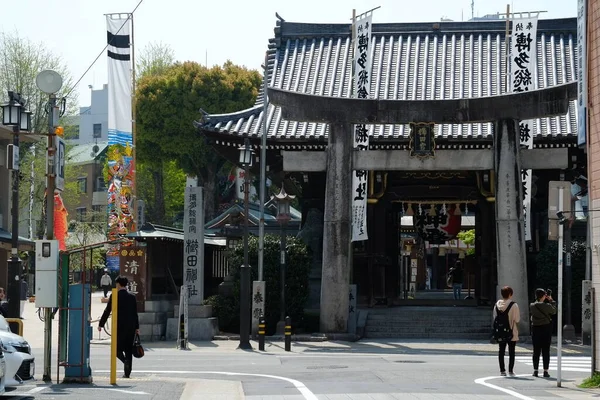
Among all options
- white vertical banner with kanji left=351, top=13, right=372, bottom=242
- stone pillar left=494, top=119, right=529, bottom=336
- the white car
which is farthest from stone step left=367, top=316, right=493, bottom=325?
the white car

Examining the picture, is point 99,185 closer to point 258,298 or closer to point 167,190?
point 167,190

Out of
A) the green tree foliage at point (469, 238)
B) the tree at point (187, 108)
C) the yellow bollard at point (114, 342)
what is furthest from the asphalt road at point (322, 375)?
the tree at point (187, 108)

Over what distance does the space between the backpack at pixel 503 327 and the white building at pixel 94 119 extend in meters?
78.6

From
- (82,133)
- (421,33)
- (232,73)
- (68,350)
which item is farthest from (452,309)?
(82,133)

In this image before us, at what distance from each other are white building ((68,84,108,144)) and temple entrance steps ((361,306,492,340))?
64188mm

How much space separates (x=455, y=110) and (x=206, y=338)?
10.0 meters

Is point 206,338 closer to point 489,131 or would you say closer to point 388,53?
point 489,131

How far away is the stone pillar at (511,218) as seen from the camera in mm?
30234

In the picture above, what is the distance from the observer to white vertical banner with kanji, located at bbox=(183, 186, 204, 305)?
1241 inches

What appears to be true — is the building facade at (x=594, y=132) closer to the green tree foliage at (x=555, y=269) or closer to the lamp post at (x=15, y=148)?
the lamp post at (x=15, y=148)

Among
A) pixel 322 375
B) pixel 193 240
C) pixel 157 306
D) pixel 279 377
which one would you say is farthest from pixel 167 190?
pixel 279 377

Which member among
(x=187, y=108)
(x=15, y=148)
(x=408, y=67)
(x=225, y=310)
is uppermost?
(x=187, y=108)

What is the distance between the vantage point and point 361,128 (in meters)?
34.3

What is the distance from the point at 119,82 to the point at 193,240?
41.1 feet
